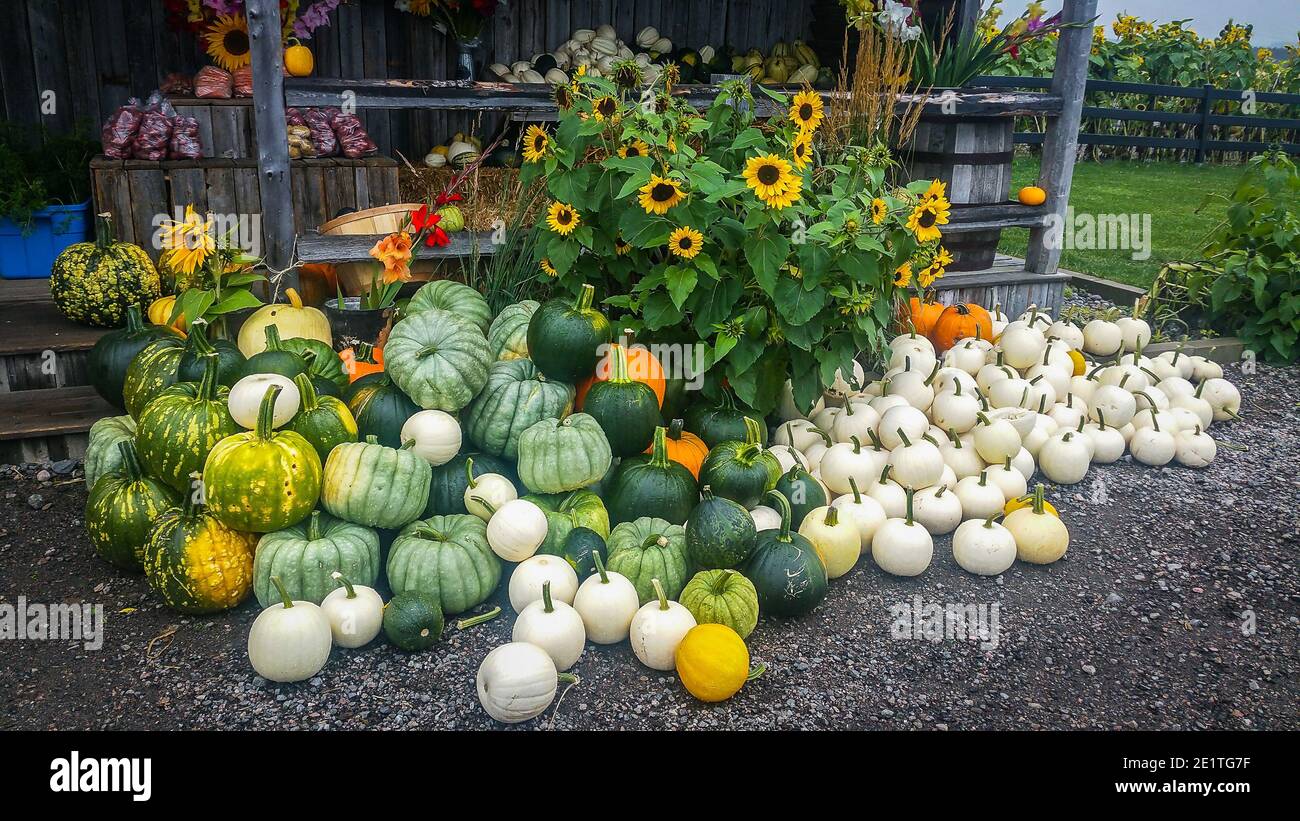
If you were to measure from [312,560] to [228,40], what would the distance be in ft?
14.4

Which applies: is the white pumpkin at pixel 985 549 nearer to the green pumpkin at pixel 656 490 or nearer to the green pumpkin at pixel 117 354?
the green pumpkin at pixel 656 490

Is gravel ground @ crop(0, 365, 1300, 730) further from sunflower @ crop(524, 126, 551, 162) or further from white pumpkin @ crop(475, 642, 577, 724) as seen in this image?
sunflower @ crop(524, 126, 551, 162)

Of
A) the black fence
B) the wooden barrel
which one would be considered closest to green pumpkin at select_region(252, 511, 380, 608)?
the wooden barrel

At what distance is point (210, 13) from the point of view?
20.1 feet

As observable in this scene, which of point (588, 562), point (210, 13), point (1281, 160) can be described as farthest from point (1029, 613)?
point (210, 13)

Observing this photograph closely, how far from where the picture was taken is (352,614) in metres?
2.82

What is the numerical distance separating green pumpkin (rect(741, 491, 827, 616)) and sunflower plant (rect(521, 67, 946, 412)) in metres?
0.77

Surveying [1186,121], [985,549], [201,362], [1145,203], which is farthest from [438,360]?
[1186,121]

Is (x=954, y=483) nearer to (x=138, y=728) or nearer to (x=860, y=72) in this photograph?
(x=860, y=72)

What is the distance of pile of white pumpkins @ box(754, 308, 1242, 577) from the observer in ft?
11.4

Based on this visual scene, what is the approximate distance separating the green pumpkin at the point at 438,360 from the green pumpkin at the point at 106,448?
0.97 meters

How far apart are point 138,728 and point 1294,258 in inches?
244

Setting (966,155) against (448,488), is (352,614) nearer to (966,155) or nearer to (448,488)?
(448,488)

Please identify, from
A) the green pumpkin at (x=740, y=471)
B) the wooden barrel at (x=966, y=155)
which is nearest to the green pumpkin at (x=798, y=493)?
the green pumpkin at (x=740, y=471)
